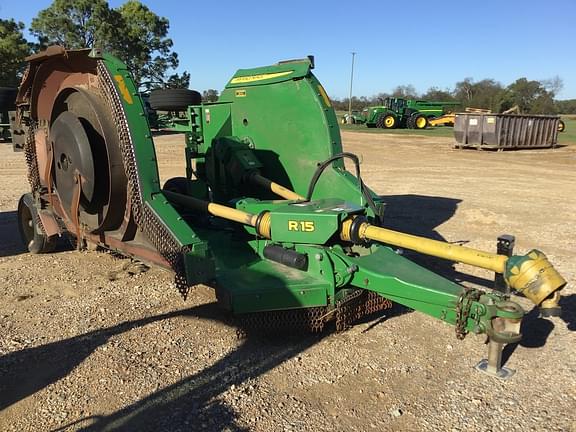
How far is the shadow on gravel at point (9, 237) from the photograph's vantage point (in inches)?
210

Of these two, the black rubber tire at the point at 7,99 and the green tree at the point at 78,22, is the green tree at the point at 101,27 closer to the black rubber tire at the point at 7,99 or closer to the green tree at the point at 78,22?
the green tree at the point at 78,22

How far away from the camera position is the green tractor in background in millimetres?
31109

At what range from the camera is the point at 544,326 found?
3.64 m

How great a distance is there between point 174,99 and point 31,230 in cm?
215

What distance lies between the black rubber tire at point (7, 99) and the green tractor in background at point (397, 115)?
27.5 meters

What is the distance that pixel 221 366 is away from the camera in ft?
10.0

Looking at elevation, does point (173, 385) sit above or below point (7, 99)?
below

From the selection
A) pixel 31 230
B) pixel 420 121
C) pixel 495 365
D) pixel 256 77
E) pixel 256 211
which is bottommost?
pixel 495 365

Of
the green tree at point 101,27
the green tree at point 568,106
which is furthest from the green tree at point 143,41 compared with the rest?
the green tree at point 568,106

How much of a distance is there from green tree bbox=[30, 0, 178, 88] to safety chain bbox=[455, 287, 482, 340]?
31.0m

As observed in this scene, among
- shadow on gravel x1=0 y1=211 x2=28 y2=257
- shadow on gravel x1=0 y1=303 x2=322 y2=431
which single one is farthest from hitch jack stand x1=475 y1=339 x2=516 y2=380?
shadow on gravel x1=0 y1=211 x2=28 y2=257

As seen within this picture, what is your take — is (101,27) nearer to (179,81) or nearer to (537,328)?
(179,81)

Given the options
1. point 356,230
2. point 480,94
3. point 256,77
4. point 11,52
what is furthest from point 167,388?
point 480,94

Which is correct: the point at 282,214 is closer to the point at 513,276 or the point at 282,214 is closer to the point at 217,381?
the point at 217,381
